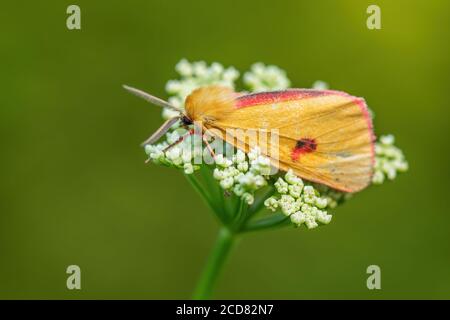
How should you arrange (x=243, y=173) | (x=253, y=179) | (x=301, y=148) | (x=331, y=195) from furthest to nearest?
(x=331, y=195) < (x=301, y=148) < (x=243, y=173) < (x=253, y=179)

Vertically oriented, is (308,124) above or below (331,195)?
above

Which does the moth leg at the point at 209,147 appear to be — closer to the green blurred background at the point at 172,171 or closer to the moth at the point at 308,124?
the moth at the point at 308,124

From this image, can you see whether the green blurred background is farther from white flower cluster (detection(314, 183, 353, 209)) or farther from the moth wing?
the moth wing

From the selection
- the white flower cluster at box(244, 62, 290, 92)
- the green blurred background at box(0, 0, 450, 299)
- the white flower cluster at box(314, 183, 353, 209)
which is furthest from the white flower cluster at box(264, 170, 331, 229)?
the green blurred background at box(0, 0, 450, 299)

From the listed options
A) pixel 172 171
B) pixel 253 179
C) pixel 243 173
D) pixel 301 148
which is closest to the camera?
pixel 253 179

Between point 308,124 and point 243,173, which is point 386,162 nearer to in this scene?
Result: point 308,124

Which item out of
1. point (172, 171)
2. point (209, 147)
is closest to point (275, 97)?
point (209, 147)

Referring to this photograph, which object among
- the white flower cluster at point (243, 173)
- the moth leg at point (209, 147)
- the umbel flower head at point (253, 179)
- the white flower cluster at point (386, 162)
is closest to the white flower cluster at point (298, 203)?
the umbel flower head at point (253, 179)
